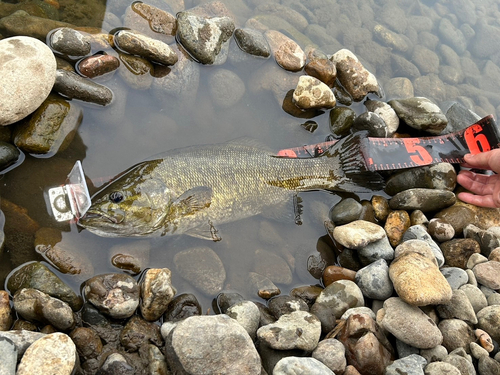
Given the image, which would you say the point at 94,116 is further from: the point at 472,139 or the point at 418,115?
the point at 472,139

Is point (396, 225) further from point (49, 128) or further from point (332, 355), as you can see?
point (49, 128)

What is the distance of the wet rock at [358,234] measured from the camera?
417 cm

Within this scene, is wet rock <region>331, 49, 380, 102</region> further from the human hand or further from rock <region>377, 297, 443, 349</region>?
rock <region>377, 297, 443, 349</region>

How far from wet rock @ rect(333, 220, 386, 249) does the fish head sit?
2.15 m

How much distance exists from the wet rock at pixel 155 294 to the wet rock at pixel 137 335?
0.32 feet

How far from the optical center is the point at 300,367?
2.95 meters

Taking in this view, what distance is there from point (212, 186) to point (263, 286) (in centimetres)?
138

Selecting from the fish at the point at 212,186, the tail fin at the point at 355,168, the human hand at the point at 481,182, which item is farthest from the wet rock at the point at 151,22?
the human hand at the point at 481,182

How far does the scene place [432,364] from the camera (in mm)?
3195

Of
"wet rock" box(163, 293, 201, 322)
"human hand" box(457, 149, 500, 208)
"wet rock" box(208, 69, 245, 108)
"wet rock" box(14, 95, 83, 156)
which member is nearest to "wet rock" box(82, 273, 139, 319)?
"wet rock" box(163, 293, 201, 322)

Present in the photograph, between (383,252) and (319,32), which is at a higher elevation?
(319,32)

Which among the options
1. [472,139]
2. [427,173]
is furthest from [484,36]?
[427,173]

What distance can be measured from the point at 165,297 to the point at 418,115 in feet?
14.2

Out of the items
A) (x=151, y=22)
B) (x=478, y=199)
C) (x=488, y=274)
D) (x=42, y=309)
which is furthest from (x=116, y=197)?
(x=478, y=199)
